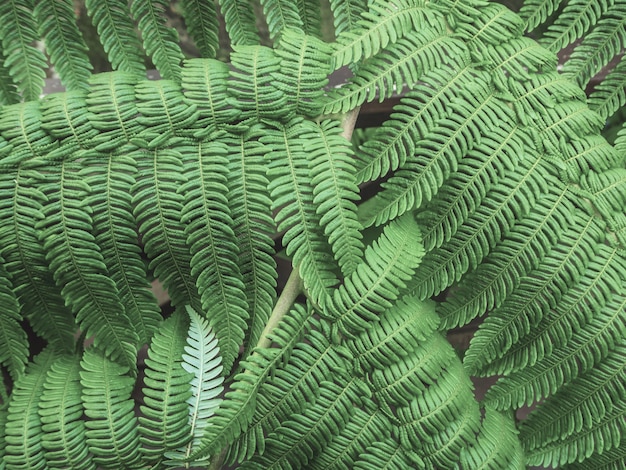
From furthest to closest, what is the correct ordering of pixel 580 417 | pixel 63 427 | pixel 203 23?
pixel 203 23 < pixel 580 417 < pixel 63 427

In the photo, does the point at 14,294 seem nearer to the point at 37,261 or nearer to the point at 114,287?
the point at 37,261

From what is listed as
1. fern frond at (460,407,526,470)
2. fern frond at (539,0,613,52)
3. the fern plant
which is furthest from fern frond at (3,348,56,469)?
fern frond at (539,0,613,52)

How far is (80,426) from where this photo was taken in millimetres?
955

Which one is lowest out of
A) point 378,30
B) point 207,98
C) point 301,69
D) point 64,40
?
point 64,40

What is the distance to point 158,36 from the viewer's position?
114 cm

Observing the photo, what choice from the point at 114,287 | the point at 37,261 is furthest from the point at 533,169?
the point at 37,261

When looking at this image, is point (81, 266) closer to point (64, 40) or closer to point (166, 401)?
point (166, 401)

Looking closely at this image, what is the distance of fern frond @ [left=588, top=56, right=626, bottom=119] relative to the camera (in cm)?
123

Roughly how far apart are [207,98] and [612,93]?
34.1 inches

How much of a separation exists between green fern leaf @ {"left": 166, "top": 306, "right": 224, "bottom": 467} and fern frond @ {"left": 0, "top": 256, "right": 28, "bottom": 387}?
1.00 feet

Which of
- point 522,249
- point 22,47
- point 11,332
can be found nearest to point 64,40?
point 22,47

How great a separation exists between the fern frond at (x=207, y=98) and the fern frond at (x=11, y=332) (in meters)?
0.41

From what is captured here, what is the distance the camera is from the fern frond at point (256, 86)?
102 cm

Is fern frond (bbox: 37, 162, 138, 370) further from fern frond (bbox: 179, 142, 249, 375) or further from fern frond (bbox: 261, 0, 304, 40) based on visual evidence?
fern frond (bbox: 261, 0, 304, 40)
